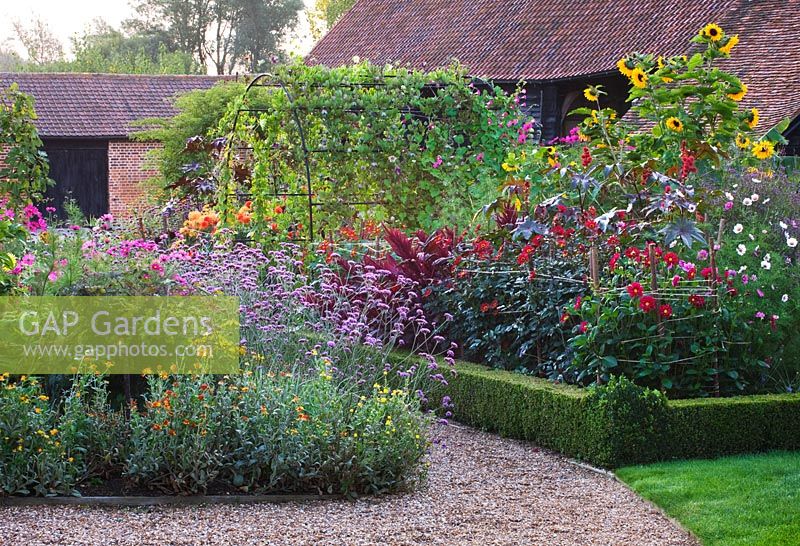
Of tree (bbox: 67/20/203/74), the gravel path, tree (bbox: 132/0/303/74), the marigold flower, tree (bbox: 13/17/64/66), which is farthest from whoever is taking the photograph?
tree (bbox: 13/17/64/66)

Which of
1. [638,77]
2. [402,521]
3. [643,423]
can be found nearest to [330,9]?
[638,77]

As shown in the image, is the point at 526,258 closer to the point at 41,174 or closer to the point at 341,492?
the point at 341,492

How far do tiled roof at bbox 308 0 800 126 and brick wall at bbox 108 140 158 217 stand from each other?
488cm

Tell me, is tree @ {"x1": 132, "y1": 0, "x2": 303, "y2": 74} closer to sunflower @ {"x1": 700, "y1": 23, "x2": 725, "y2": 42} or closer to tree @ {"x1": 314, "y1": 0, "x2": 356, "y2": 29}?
tree @ {"x1": 314, "y1": 0, "x2": 356, "y2": 29}

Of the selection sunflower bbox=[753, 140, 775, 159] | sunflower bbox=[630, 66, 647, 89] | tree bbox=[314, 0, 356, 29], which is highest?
tree bbox=[314, 0, 356, 29]

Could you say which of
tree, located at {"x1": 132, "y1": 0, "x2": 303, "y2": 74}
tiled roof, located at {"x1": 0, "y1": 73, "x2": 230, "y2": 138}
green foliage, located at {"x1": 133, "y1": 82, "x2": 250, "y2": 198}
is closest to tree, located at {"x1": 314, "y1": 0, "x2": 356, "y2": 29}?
tree, located at {"x1": 132, "y1": 0, "x2": 303, "y2": 74}

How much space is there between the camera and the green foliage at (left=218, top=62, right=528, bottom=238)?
10.1 m

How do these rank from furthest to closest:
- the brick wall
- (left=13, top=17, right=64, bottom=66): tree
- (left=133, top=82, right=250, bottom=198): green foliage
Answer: (left=13, top=17, right=64, bottom=66): tree → the brick wall → (left=133, top=82, right=250, bottom=198): green foliage

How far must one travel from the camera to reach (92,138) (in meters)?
23.3

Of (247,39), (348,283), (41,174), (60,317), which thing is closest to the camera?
(60,317)

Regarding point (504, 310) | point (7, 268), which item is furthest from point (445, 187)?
point (7, 268)

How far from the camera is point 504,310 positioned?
705 cm

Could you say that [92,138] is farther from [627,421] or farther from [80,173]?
[627,421]

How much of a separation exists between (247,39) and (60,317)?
123ft
